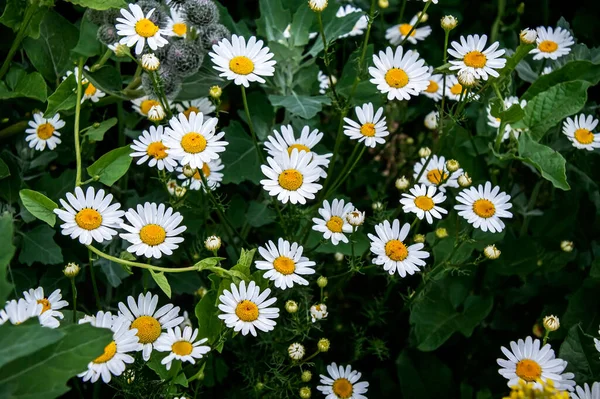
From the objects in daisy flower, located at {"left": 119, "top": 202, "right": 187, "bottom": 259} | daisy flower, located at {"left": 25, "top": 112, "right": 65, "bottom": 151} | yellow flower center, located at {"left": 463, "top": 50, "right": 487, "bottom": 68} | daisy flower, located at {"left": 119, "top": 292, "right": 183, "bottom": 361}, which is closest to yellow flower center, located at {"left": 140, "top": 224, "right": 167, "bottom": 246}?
daisy flower, located at {"left": 119, "top": 202, "right": 187, "bottom": 259}

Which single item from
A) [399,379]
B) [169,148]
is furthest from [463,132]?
[169,148]

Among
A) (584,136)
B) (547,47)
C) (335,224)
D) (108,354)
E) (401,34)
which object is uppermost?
(401,34)

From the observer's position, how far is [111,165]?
1.75 metres

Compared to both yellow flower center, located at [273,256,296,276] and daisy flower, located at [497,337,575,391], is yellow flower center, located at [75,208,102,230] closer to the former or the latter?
yellow flower center, located at [273,256,296,276]

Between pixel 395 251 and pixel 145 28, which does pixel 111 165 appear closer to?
pixel 145 28

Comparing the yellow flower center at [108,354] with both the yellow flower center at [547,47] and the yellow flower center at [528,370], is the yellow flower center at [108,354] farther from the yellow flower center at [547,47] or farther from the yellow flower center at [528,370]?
the yellow flower center at [547,47]

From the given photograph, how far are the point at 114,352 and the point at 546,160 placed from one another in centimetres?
109

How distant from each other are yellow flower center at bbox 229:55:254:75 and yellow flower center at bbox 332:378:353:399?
77 cm

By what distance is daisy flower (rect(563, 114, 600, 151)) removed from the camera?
6.79 ft

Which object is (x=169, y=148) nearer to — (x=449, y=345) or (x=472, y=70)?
(x=472, y=70)

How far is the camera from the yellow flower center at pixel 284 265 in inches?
66.2

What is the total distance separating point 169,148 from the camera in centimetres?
173

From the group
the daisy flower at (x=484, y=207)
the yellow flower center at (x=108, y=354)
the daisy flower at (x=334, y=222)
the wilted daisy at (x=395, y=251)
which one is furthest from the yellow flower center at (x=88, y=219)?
the daisy flower at (x=484, y=207)

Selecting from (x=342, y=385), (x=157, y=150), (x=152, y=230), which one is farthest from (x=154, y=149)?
(x=342, y=385)
